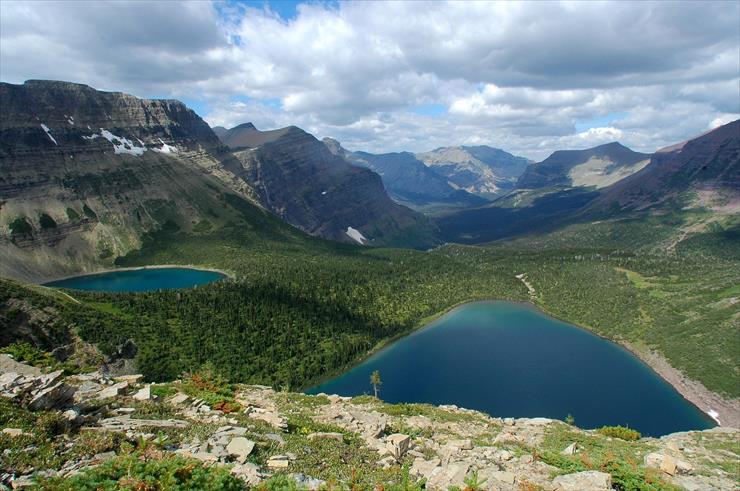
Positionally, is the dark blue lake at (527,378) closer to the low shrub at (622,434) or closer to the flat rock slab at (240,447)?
the low shrub at (622,434)

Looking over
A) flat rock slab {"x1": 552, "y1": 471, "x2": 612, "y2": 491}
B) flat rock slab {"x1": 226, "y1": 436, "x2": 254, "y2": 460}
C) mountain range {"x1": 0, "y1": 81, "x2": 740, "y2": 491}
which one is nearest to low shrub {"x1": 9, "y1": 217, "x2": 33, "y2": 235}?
mountain range {"x1": 0, "y1": 81, "x2": 740, "y2": 491}

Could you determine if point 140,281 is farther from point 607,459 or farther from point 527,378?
point 607,459

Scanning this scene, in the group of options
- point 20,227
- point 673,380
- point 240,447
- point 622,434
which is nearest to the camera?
point 240,447

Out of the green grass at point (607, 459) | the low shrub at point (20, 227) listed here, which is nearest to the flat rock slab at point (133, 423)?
the green grass at point (607, 459)

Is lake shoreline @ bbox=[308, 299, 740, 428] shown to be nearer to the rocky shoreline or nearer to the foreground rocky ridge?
the rocky shoreline

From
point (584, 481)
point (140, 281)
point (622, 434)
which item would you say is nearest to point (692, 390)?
point (622, 434)

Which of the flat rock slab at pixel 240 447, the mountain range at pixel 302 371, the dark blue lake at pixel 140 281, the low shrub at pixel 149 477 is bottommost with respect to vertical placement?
the dark blue lake at pixel 140 281
